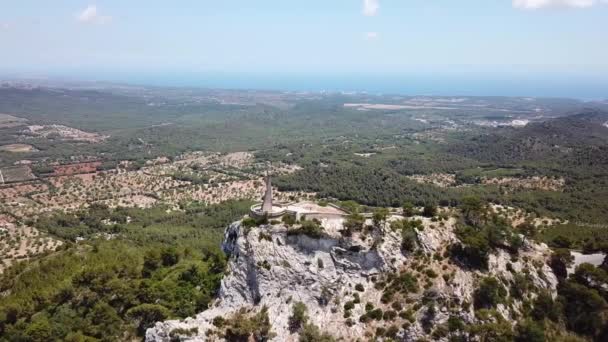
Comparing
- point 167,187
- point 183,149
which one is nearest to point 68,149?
point 183,149

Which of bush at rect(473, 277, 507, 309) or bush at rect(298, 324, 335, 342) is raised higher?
bush at rect(473, 277, 507, 309)

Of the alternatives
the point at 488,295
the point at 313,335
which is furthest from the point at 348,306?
the point at 488,295

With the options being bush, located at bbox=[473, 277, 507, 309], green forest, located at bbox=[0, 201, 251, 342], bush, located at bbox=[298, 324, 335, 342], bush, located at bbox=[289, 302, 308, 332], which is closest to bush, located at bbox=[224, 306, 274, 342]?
bush, located at bbox=[289, 302, 308, 332]

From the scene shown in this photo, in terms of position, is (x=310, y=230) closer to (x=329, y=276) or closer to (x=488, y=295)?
(x=329, y=276)

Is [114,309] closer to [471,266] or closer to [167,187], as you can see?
[471,266]

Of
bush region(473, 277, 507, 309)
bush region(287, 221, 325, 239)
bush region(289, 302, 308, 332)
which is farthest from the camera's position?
bush region(287, 221, 325, 239)

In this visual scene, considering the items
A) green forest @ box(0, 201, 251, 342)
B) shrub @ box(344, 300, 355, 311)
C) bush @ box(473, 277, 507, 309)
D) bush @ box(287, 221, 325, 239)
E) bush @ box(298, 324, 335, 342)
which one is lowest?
green forest @ box(0, 201, 251, 342)

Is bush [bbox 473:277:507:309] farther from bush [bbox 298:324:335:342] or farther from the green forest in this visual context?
the green forest

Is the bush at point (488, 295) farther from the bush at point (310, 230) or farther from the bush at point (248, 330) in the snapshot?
the bush at point (248, 330)
